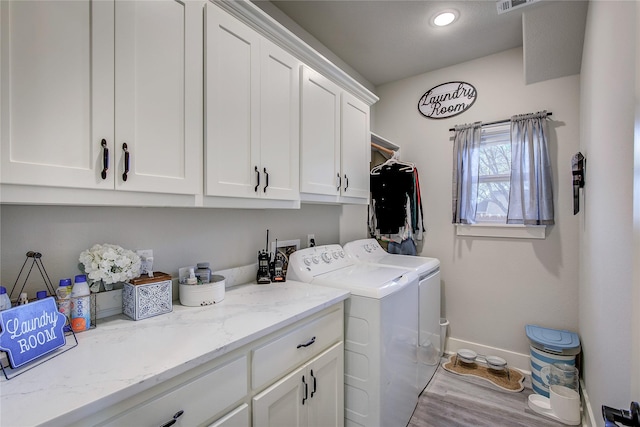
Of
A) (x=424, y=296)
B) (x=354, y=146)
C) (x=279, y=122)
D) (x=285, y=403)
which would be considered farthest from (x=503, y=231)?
(x=285, y=403)

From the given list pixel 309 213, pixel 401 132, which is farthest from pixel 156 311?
pixel 401 132

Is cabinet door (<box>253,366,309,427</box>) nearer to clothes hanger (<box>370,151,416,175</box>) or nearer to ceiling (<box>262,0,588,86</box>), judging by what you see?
clothes hanger (<box>370,151,416,175</box>)

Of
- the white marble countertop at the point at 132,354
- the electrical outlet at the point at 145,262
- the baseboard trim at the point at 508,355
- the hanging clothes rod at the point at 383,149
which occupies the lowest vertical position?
the baseboard trim at the point at 508,355

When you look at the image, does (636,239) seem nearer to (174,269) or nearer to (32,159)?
(32,159)

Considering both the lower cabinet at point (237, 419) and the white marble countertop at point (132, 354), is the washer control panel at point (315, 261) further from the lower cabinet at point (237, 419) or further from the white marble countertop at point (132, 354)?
the lower cabinet at point (237, 419)

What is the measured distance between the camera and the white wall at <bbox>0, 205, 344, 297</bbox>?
103 centimetres

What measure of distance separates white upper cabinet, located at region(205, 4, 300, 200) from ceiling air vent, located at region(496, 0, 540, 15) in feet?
4.73

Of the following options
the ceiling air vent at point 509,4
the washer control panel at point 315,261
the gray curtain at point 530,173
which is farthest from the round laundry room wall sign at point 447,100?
the washer control panel at point 315,261

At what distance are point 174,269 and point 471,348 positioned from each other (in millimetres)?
2754

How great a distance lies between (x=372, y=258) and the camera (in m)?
2.57

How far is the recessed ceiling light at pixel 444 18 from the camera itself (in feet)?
7.08

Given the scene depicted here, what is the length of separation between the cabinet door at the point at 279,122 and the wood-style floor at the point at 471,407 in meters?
1.78

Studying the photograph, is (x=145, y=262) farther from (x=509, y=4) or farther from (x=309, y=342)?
(x=509, y=4)

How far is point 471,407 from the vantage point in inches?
82.9
